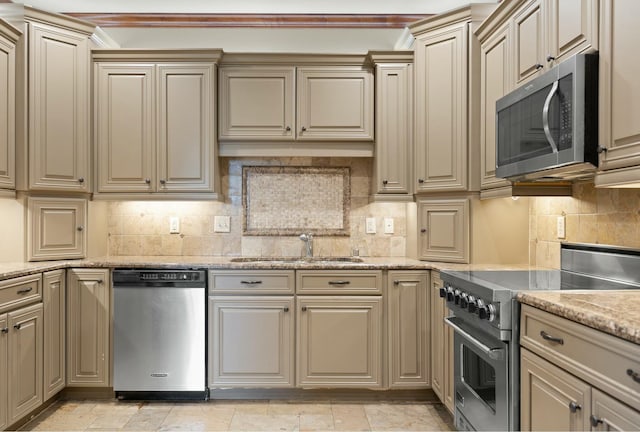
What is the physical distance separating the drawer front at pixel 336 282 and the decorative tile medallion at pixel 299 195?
2.19 feet

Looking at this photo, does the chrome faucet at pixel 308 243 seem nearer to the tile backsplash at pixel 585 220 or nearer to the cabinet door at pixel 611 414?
the tile backsplash at pixel 585 220

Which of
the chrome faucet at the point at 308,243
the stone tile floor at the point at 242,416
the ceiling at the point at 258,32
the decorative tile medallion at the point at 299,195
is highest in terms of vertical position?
the ceiling at the point at 258,32

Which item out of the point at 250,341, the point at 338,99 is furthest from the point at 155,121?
the point at 250,341

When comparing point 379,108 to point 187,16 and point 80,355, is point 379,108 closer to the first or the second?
point 187,16

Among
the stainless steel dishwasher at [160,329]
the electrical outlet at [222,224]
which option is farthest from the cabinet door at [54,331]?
the electrical outlet at [222,224]

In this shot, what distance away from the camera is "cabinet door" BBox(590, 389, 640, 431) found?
3.94 ft

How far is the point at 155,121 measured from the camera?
130 inches

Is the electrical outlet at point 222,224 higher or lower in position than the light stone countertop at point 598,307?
higher

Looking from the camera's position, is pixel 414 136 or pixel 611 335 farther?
pixel 414 136

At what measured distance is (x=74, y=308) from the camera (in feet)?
9.93

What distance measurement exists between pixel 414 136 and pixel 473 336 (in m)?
1.58

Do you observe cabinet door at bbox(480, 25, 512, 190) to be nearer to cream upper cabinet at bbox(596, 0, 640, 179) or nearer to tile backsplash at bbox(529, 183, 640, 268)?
tile backsplash at bbox(529, 183, 640, 268)

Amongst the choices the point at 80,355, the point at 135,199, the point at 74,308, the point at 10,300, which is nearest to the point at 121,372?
the point at 80,355

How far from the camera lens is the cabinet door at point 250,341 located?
3025mm
